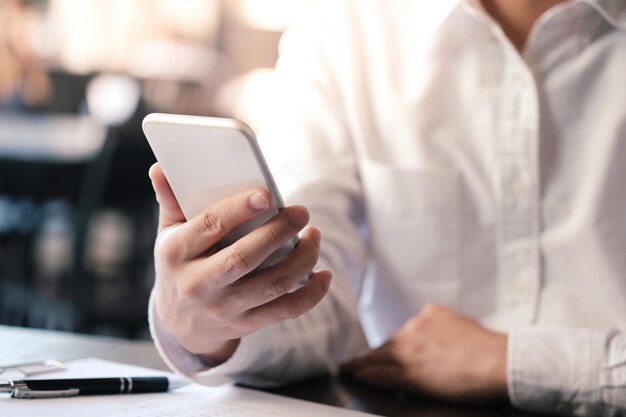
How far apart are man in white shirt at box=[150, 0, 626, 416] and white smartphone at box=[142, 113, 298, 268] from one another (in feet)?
0.72

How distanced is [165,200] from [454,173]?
1.44 feet

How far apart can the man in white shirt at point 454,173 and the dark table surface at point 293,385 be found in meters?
0.03

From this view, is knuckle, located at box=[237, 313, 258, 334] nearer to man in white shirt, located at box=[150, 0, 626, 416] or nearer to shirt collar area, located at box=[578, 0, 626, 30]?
man in white shirt, located at box=[150, 0, 626, 416]

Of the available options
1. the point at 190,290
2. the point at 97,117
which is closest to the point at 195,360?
the point at 190,290

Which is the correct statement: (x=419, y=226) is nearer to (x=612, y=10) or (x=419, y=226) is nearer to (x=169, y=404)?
(x=612, y=10)

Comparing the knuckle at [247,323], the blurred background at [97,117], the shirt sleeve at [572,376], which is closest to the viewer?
the knuckle at [247,323]

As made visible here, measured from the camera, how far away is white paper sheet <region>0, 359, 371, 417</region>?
0.69 m

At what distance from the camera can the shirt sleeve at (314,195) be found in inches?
34.3

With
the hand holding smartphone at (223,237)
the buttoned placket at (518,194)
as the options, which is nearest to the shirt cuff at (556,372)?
the buttoned placket at (518,194)

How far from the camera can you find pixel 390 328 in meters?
1.15

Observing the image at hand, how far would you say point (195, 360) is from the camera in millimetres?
841

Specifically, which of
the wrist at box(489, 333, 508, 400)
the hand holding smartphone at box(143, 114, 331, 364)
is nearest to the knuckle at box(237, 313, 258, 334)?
the hand holding smartphone at box(143, 114, 331, 364)

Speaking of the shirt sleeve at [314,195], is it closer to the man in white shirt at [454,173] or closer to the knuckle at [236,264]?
the man in white shirt at [454,173]

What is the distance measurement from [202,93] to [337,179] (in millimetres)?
5295
